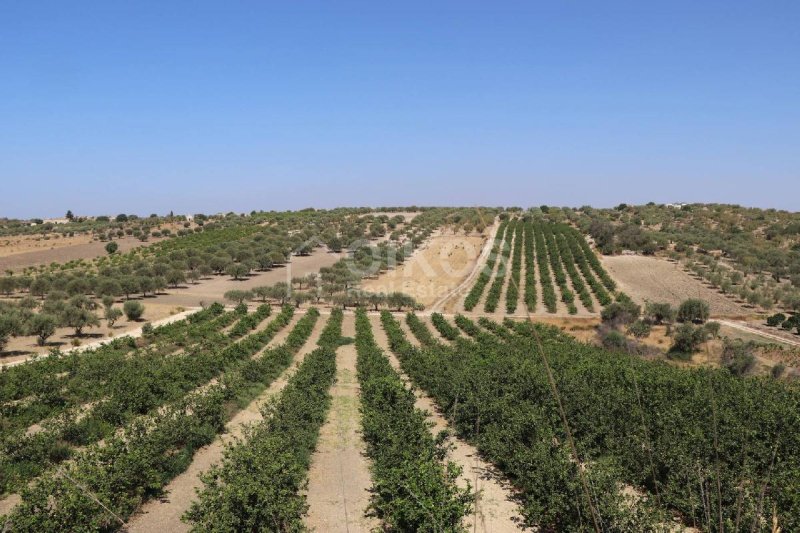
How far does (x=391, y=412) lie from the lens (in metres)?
15.8

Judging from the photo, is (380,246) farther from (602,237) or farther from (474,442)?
(474,442)

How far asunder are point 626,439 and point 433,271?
47716 millimetres

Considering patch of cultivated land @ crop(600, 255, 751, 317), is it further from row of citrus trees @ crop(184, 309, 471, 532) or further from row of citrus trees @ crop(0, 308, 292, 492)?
row of citrus trees @ crop(0, 308, 292, 492)

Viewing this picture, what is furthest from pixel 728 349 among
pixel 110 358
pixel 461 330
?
pixel 110 358

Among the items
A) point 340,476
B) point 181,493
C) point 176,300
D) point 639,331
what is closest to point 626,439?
point 340,476

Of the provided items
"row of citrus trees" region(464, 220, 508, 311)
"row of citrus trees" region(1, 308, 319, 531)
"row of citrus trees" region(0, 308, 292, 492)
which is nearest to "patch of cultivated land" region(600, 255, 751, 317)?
"row of citrus trees" region(464, 220, 508, 311)

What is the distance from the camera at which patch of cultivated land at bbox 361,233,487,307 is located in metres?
51.7

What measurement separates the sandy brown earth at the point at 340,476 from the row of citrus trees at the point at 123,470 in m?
3.66

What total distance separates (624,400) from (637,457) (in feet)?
9.42

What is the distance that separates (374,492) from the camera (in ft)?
42.2

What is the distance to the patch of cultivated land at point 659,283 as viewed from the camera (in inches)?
1757

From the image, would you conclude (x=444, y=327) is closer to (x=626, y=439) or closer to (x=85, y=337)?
(x=626, y=439)

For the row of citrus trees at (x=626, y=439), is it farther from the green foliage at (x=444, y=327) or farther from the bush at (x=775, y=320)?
the bush at (x=775, y=320)

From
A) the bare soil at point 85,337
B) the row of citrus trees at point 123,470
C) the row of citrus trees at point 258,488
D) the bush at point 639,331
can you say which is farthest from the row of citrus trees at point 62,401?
the bush at point 639,331
